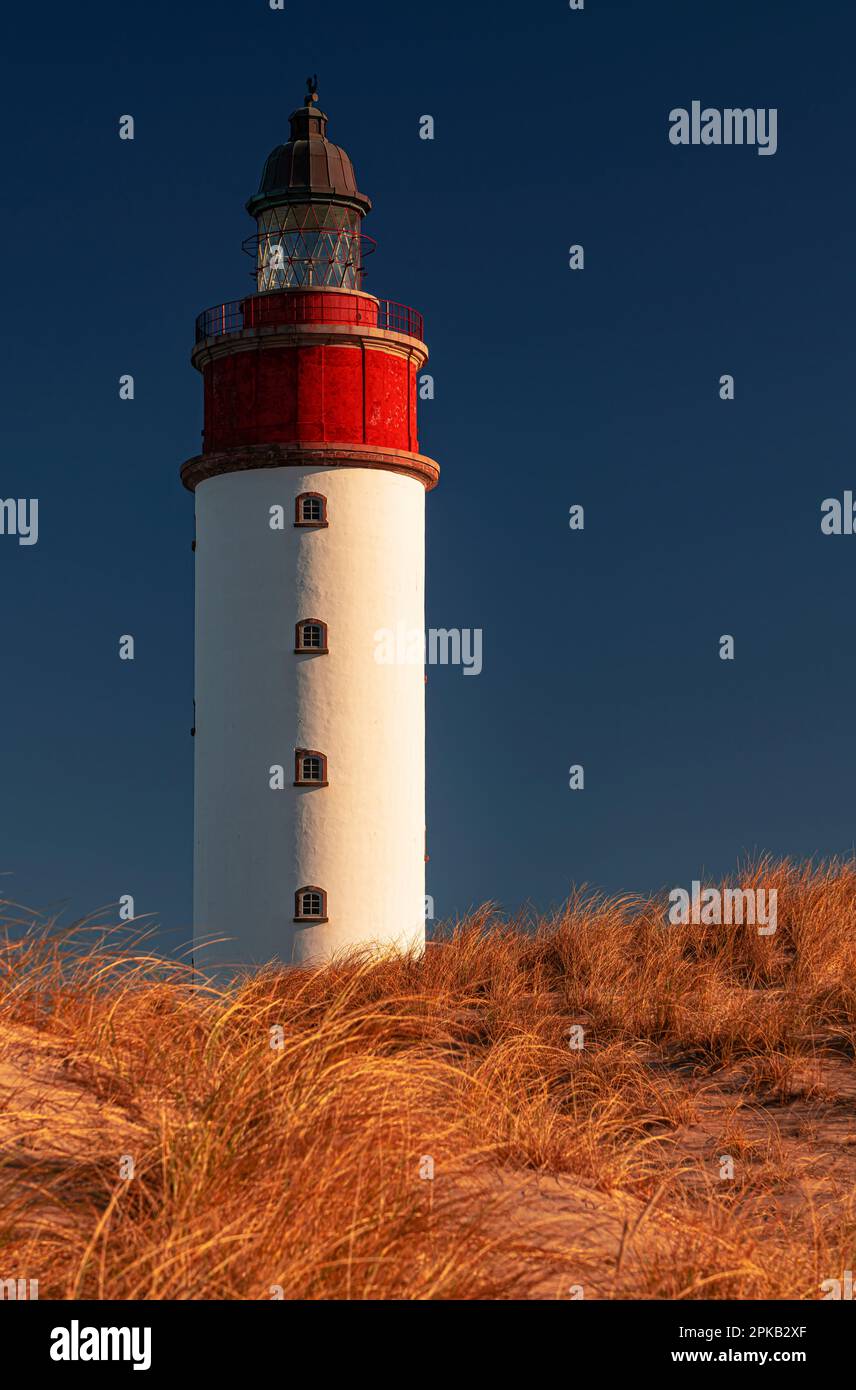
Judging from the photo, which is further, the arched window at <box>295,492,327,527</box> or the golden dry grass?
the arched window at <box>295,492,327,527</box>

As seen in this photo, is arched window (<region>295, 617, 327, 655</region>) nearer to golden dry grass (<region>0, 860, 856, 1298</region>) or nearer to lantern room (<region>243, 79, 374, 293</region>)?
lantern room (<region>243, 79, 374, 293</region>)

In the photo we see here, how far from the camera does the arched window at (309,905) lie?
75.5 feet

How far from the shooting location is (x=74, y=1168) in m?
6.21

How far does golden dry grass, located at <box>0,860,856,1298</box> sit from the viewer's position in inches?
214

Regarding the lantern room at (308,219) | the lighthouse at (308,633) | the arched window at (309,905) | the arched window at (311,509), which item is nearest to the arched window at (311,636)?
the lighthouse at (308,633)

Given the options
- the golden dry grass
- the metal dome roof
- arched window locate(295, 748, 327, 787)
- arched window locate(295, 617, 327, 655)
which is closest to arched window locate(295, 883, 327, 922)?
arched window locate(295, 748, 327, 787)

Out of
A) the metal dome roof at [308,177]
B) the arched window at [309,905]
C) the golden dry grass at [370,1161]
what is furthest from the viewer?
the metal dome roof at [308,177]

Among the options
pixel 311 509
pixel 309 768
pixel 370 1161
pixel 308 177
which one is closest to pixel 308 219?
pixel 308 177

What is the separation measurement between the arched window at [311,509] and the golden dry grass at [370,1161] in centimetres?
1218

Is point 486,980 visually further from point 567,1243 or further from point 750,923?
point 567,1243

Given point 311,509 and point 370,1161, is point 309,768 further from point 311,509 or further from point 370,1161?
point 370,1161

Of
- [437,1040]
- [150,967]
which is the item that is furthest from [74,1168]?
[437,1040]

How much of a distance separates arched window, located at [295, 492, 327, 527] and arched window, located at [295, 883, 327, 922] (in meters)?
5.95

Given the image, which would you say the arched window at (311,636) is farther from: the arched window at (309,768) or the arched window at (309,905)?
the arched window at (309,905)
